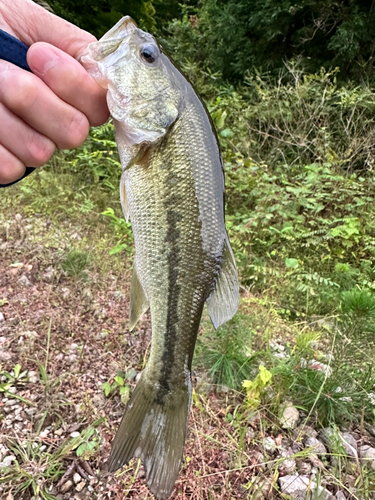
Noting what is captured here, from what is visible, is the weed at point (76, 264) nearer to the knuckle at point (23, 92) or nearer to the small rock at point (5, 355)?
the small rock at point (5, 355)

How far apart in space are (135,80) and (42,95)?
1.29 ft

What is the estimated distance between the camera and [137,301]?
169 centimetres

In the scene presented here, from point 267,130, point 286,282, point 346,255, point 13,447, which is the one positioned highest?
point 13,447

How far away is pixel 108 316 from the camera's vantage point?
3168 millimetres

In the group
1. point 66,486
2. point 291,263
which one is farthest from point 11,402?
point 291,263

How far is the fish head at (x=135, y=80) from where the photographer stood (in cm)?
140

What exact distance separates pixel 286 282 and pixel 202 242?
2.74 m

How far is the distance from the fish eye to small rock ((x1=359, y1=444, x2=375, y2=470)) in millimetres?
2655

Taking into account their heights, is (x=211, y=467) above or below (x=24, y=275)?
below

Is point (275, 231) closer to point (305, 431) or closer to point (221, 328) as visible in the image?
point (221, 328)

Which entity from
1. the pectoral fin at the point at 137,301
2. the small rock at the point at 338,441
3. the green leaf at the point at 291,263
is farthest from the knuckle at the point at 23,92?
the green leaf at the point at 291,263

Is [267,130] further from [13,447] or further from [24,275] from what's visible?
[13,447]

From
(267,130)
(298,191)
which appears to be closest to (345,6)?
(267,130)

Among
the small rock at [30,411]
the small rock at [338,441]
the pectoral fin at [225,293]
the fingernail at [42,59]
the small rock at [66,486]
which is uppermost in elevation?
the fingernail at [42,59]
